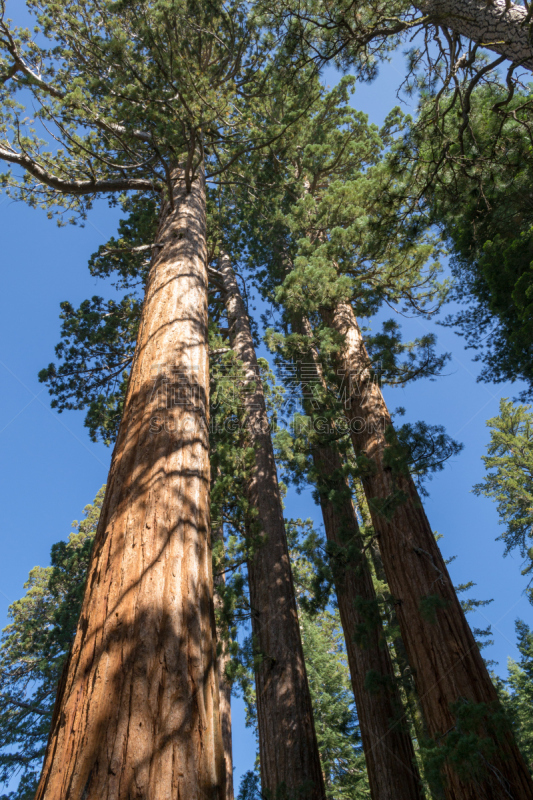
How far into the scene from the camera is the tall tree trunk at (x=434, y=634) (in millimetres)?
2816

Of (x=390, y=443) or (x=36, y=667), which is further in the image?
(x=36, y=667)

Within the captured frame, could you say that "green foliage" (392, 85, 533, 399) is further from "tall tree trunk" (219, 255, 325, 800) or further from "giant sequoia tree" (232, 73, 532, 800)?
"tall tree trunk" (219, 255, 325, 800)

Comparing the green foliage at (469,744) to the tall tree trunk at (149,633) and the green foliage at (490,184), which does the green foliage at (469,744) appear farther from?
the green foliage at (490,184)

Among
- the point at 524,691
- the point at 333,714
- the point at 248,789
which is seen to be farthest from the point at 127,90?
the point at 524,691

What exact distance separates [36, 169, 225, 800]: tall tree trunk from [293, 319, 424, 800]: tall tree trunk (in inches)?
128

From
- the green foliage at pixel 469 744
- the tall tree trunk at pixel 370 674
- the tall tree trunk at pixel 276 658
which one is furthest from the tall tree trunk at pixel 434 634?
the tall tree trunk at pixel 276 658

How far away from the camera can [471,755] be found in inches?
109

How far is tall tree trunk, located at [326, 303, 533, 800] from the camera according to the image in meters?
2.82

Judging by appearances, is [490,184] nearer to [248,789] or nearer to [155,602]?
[155,602]

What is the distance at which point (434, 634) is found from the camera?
3.62 m

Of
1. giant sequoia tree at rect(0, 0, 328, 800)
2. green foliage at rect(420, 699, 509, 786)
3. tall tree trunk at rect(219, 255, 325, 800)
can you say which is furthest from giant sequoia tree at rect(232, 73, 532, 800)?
giant sequoia tree at rect(0, 0, 328, 800)

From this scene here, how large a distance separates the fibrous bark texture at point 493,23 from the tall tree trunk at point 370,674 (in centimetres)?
427

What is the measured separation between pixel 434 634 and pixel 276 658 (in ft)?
6.32

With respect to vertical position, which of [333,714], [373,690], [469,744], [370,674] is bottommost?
[469,744]
